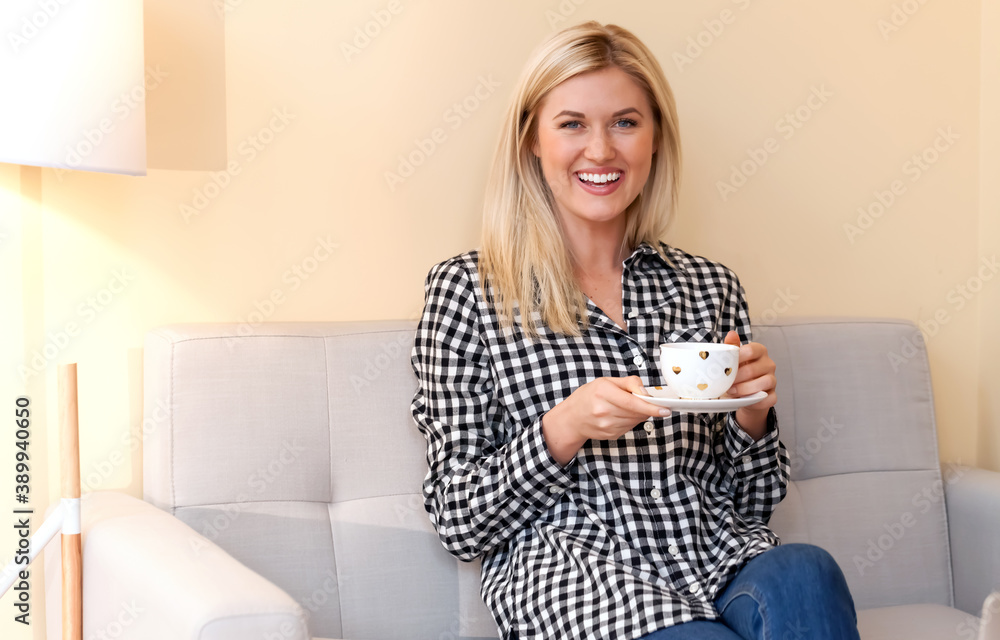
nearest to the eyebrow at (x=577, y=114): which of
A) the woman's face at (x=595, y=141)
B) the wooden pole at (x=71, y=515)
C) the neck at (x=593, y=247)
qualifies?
the woman's face at (x=595, y=141)

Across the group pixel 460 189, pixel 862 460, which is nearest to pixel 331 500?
pixel 460 189

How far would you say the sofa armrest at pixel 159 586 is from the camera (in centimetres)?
92

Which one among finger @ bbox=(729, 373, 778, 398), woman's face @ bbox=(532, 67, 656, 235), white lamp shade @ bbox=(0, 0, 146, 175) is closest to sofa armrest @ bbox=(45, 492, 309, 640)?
white lamp shade @ bbox=(0, 0, 146, 175)

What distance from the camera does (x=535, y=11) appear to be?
1835mm

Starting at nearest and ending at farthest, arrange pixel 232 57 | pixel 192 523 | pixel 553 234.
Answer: pixel 192 523 → pixel 553 234 → pixel 232 57

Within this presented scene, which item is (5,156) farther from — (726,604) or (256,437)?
(726,604)

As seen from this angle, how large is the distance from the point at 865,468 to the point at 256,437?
1154mm

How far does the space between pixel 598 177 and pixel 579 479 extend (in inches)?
19.4

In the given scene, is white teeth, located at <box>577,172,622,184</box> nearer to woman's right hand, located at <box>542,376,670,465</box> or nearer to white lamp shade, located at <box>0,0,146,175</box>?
woman's right hand, located at <box>542,376,670,465</box>

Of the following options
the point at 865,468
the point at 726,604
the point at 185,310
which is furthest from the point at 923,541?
the point at 185,310

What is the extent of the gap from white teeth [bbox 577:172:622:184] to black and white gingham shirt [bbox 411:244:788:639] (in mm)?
177

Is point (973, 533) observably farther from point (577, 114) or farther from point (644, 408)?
point (577, 114)

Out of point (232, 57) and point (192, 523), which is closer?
point (192, 523)

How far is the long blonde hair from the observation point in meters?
1.44
